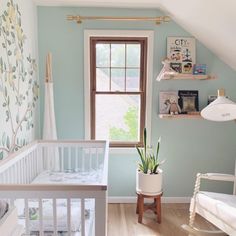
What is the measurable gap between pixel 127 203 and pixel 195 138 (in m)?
1.14

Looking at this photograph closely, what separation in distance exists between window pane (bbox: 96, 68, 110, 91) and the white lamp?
1.33 meters

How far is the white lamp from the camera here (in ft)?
6.69

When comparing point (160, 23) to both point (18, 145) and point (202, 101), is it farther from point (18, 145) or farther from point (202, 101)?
point (18, 145)

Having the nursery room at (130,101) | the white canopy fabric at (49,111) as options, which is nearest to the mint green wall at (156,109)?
the nursery room at (130,101)

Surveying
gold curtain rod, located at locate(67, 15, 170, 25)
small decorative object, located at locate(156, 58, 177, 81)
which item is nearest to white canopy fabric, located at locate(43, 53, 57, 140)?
gold curtain rod, located at locate(67, 15, 170, 25)

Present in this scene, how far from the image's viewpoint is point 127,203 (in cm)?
319

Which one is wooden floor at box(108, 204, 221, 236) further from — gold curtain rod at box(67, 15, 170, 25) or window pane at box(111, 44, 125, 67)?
gold curtain rod at box(67, 15, 170, 25)

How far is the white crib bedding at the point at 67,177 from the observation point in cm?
238

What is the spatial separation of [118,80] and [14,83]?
124 cm

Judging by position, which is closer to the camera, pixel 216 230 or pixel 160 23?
pixel 216 230

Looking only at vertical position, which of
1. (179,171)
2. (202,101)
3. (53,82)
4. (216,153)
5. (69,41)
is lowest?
(179,171)

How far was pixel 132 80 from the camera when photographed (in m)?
3.13

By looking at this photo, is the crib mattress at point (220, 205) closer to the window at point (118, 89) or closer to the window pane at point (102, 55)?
the window at point (118, 89)

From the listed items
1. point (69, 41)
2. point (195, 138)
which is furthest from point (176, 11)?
point (195, 138)
